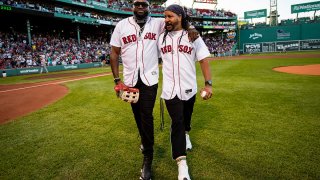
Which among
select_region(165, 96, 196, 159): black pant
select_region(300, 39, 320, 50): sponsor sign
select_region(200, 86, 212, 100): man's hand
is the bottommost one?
select_region(165, 96, 196, 159): black pant

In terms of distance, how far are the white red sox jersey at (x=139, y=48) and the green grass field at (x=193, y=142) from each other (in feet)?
4.15

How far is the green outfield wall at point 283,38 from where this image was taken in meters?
44.6

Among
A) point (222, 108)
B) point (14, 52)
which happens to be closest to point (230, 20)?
point (14, 52)

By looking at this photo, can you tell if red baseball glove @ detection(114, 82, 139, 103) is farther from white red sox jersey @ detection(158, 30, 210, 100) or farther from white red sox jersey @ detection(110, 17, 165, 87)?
white red sox jersey @ detection(158, 30, 210, 100)

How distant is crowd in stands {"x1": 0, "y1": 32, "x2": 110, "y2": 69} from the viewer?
2430 cm

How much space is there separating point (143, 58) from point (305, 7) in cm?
6633

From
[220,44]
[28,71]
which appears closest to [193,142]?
[28,71]

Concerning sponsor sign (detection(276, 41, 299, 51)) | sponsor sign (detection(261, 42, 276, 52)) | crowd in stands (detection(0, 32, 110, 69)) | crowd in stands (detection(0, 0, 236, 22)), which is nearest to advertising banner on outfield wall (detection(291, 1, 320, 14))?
crowd in stands (detection(0, 0, 236, 22))

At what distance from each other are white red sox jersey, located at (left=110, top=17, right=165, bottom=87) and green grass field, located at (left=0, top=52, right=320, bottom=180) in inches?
49.8

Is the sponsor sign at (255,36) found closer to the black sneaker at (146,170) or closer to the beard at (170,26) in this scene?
the beard at (170,26)

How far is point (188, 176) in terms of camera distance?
9.35 feet

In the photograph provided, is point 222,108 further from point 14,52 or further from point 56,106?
point 14,52

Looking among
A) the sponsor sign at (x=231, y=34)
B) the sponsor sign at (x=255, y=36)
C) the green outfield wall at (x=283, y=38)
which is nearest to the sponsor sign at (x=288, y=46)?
the green outfield wall at (x=283, y=38)

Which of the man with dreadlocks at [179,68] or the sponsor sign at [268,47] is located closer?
the man with dreadlocks at [179,68]
